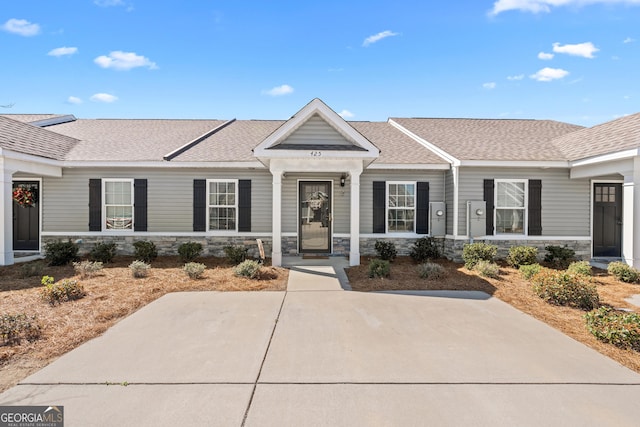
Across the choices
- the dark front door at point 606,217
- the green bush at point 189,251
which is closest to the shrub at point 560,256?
the dark front door at point 606,217

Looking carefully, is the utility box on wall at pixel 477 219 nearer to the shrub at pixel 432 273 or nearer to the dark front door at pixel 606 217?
the shrub at pixel 432 273

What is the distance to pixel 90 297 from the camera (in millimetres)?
6391

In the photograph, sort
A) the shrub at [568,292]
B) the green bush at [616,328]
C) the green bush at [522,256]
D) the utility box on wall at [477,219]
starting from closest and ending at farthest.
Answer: the green bush at [616,328], the shrub at [568,292], the green bush at [522,256], the utility box on wall at [477,219]

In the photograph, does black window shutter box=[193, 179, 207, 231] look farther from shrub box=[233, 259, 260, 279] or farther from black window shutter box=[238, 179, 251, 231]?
shrub box=[233, 259, 260, 279]

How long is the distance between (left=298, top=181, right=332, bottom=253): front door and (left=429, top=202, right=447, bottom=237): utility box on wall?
3463 mm

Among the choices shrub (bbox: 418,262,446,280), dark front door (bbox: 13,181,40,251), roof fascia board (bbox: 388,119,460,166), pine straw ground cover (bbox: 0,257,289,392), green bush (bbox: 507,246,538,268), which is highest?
roof fascia board (bbox: 388,119,460,166)

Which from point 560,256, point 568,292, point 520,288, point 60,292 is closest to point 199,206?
point 60,292

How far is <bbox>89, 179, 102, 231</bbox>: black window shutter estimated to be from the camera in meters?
10.8

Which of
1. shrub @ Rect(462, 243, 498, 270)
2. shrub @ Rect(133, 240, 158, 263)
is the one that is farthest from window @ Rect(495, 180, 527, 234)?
shrub @ Rect(133, 240, 158, 263)

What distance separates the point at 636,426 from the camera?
9.37 ft

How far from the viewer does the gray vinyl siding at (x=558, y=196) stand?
10492 mm

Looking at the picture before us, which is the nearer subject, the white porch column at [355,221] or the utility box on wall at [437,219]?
the white porch column at [355,221]

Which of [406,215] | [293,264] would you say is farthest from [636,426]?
[406,215]

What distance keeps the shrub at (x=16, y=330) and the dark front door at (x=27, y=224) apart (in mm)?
8111
